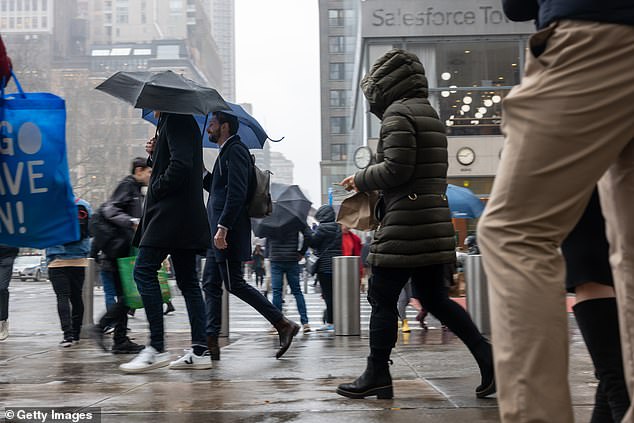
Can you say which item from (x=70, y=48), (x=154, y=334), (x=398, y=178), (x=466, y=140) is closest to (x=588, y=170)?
(x=398, y=178)

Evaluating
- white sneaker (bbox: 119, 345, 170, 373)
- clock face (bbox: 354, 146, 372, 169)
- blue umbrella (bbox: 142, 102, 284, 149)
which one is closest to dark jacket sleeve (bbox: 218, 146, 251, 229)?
blue umbrella (bbox: 142, 102, 284, 149)

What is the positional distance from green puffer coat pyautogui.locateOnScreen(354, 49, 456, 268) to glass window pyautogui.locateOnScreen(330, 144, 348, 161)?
102 m

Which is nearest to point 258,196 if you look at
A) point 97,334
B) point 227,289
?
point 227,289

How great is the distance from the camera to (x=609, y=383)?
2355 millimetres

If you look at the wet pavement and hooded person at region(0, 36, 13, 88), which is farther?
the wet pavement

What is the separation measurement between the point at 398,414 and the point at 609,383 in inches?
50.1

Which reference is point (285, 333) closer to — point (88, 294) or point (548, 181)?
point (88, 294)

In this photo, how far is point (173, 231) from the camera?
531 centimetres

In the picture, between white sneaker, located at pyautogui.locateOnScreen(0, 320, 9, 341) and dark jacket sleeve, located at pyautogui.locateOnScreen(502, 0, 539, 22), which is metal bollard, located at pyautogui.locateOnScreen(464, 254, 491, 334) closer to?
white sneaker, located at pyautogui.locateOnScreen(0, 320, 9, 341)

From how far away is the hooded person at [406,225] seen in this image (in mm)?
3963

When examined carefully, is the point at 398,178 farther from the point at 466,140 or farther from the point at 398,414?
the point at 466,140

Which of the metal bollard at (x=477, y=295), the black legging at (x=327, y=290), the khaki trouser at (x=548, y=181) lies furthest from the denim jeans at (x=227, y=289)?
the khaki trouser at (x=548, y=181)

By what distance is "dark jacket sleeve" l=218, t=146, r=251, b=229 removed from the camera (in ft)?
19.1

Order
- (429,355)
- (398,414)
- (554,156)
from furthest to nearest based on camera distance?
1. (429,355)
2. (398,414)
3. (554,156)
